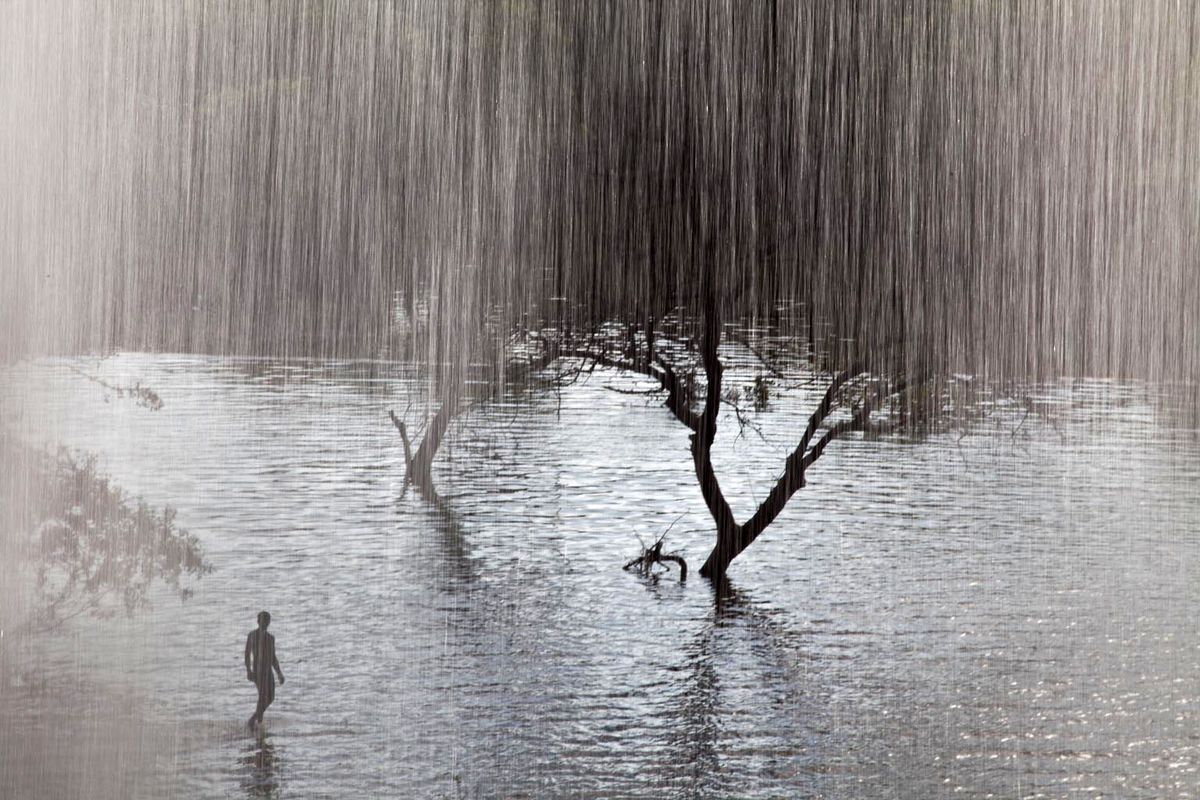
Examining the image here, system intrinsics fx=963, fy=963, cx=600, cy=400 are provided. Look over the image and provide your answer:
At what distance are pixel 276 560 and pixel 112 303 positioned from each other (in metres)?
2.60

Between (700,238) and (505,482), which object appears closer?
(700,238)

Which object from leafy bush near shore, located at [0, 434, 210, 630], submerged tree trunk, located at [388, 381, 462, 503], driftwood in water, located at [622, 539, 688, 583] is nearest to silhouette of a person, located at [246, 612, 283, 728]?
leafy bush near shore, located at [0, 434, 210, 630]

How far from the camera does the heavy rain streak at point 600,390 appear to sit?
5.40 meters

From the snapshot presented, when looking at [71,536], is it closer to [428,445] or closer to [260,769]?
[260,769]

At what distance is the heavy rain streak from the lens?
17.7 ft

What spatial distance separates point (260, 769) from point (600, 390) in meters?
3.27

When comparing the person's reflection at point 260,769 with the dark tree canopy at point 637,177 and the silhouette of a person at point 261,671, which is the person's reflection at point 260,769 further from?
the dark tree canopy at point 637,177

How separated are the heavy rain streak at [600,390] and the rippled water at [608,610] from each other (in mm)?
34

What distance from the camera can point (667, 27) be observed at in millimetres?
6777

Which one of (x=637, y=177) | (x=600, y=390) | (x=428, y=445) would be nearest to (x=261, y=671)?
(x=428, y=445)

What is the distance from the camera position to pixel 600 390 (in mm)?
6941

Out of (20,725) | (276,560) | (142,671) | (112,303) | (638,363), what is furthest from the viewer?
(276,560)

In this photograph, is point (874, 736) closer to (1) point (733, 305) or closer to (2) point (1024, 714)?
(2) point (1024, 714)

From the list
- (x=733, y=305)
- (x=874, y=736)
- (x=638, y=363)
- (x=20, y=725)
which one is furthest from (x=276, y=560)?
(x=874, y=736)
